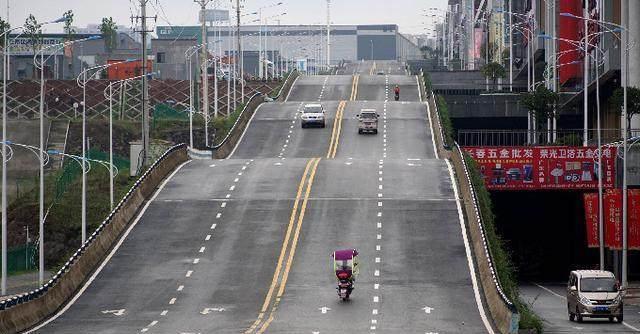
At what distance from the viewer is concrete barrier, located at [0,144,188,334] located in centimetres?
4850

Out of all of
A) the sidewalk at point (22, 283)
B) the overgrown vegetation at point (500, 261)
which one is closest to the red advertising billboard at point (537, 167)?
the overgrown vegetation at point (500, 261)

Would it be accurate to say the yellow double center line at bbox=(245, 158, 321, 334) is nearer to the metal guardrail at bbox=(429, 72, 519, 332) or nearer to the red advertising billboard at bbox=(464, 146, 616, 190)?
the metal guardrail at bbox=(429, 72, 519, 332)

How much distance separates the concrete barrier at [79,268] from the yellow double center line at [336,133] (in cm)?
1793

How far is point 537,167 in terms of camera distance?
88.1 metres

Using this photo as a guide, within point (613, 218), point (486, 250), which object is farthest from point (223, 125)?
point (486, 250)

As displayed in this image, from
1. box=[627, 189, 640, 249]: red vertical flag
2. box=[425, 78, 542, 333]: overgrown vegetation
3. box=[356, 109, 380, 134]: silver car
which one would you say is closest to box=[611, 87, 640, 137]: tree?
box=[425, 78, 542, 333]: overgrown vegetation

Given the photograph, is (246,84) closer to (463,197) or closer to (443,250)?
(463,197)

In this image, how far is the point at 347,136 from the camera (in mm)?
111000

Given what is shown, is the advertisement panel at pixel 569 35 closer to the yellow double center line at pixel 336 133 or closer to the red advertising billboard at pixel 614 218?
the yellow double center line at pixel 336 133

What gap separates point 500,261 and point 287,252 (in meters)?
9.23

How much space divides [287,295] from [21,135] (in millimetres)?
79601

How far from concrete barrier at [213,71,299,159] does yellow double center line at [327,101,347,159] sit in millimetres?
6689

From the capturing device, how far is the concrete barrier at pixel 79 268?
4850 centimetres

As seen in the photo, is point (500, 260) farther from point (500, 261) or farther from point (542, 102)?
point (542, 102)
